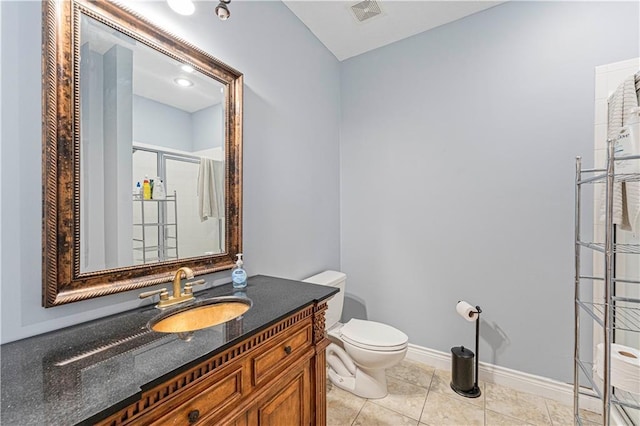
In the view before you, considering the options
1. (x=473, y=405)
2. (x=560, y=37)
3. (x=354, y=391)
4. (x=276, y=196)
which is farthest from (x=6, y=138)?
(x=560, y=37)

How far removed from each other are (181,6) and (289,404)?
5.69ft

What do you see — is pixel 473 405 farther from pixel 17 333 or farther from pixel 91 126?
pixel 91 126

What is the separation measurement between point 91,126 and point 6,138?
0.73 feet

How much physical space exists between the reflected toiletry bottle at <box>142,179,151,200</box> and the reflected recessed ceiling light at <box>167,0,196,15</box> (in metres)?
0.74

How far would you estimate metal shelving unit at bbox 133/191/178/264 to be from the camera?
3.73 ft

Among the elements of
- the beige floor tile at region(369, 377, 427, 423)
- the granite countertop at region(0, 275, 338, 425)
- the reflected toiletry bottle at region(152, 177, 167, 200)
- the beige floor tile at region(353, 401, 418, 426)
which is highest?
the reflected toiletry bottle at region(152, 177, 167, 200)

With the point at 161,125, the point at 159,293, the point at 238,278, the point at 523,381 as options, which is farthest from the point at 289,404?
the point at 523,381

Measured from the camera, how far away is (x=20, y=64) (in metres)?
0.83

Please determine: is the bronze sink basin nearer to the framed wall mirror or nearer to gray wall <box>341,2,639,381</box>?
the framed wall mirror

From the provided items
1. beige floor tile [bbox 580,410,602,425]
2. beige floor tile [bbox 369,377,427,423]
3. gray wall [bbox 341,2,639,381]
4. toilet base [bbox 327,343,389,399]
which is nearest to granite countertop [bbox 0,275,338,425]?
toilet base [bbox 327,343,389,399]

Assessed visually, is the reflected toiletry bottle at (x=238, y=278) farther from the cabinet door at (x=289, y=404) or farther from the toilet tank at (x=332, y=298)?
the toilet tank at (x=332, y=298)

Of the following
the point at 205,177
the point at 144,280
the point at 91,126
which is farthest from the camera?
the point at 205,177

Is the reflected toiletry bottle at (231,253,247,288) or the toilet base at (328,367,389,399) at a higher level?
the reflected toiletry bottle at (231,253,247,288)

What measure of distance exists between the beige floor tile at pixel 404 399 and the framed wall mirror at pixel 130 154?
1350mm
